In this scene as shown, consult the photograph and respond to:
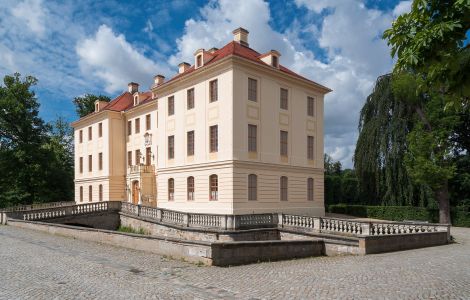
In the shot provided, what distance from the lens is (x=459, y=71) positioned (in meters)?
4.92

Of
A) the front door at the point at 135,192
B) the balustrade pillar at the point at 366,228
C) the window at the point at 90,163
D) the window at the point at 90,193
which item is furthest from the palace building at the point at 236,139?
the balustrade pillar at the point at 366,228

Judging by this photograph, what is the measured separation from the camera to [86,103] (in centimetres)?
5672

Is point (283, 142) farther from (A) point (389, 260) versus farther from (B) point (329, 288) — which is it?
(B) point (329, 288)

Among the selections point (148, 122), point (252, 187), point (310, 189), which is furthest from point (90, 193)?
point (310, 189)

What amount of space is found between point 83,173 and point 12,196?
302 inches

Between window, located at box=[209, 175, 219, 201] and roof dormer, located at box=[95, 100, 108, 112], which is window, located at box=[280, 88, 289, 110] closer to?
window, located at box=[209, 175, 219, 201]

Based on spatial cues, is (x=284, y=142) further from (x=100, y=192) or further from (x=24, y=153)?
(x=24, y=153)

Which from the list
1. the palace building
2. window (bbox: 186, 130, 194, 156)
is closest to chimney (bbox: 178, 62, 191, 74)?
the palace building

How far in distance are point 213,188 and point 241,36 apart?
1228cm

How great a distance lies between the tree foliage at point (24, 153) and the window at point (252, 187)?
27.4 m

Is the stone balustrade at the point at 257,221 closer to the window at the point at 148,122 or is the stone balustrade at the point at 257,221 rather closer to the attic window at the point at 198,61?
the window at the point at 148,122

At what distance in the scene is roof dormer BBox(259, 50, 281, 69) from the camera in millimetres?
27734

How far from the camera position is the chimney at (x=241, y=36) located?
101 ft

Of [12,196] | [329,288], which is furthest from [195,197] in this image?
[12,196]
